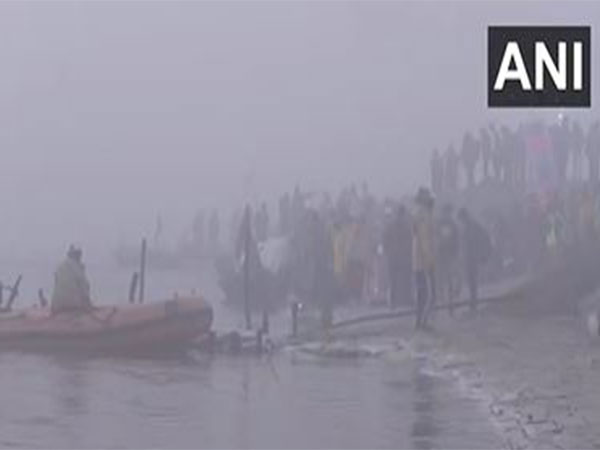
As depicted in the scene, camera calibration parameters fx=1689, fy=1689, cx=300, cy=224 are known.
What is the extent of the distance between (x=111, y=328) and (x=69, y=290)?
2.64 ft

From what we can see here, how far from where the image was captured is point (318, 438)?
1113 cm

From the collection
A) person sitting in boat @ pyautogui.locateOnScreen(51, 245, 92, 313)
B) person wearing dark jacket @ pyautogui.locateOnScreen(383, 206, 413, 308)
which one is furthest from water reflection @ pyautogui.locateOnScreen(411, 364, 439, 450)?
person sitting in boat @ pyautogui.locateOnScreen(51, 245, 92, 313)

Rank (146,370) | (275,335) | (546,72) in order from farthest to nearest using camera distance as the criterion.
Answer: (275,335) → (146,370) → (546,72)

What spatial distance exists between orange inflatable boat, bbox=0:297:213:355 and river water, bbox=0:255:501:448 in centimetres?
27

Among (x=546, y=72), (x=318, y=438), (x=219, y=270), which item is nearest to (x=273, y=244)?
(x=219, y=270)

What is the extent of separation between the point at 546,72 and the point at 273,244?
34.8 feet

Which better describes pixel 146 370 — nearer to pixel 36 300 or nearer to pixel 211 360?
pixel 211 360

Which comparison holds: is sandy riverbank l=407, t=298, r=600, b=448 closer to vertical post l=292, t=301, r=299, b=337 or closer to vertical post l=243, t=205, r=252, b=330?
vertical post l=292, t=301, r=299, b=337

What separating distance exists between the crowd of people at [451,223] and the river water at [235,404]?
226 centimetres

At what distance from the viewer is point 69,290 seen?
57.9ft

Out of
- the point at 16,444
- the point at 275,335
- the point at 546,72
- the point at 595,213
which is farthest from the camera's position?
the point at 595,213

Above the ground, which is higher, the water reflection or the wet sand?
the wet sand

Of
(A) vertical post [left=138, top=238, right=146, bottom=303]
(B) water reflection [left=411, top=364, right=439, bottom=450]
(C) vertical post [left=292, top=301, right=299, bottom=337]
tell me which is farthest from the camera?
(A) vertical post [left=138, top=238, right=146, bottom=303]

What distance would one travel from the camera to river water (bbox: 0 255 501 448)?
11016mm
